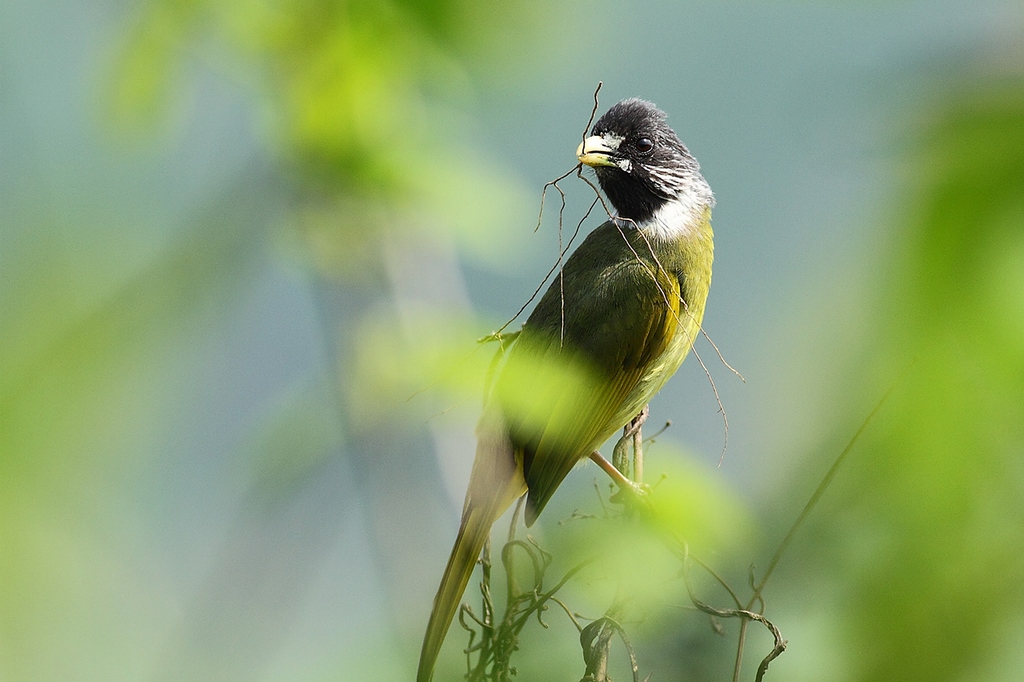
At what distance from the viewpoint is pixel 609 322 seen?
2688mm

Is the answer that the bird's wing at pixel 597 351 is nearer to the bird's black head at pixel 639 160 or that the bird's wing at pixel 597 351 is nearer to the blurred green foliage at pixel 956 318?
the bird's black head at pixel 639 160

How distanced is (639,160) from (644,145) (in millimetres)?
48

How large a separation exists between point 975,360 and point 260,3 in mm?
1767

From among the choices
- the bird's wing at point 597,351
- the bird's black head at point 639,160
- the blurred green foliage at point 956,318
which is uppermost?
the blurred green foliage at point 956,318

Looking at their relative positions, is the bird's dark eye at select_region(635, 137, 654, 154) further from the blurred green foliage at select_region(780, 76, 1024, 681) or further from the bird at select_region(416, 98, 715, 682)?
the blurred green foliage at select_region(780, 76, 1024, 681)

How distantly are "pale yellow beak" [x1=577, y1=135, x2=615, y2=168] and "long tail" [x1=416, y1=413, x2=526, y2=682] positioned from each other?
78 centimetres

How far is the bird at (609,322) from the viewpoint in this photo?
241 centimetres

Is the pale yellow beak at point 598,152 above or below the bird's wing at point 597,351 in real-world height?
above

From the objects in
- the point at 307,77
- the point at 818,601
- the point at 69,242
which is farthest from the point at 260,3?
the point at 818,601

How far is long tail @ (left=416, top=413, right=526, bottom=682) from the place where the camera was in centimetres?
226

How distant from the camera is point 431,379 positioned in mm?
1660

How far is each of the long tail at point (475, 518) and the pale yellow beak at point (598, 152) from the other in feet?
2.56

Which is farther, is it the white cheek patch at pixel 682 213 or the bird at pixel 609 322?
the white cheek patch at pixel 682 213

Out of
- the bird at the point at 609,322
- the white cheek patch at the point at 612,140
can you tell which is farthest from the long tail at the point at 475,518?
the white cheek patch at the point at 612,140
